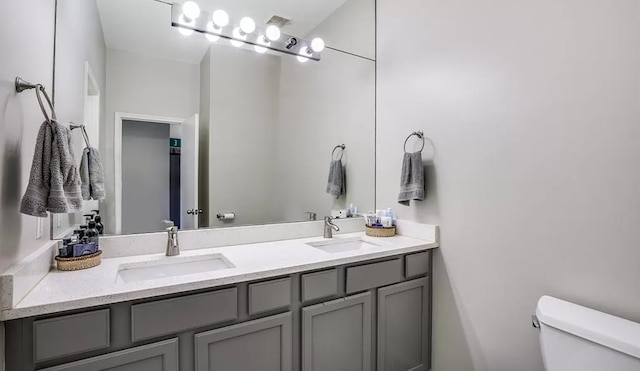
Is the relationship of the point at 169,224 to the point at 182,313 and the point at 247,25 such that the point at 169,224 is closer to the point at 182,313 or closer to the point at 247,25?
the point at 182,313

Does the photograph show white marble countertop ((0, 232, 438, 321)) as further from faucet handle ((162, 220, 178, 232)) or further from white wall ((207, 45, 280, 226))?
white wall ((207, 45, 280, 226))

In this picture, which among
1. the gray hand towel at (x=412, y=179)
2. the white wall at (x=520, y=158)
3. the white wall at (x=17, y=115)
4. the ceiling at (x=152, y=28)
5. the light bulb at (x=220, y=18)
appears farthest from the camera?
the gray hand towel at (x=412, y=179)

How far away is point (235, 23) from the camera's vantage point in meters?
1.88

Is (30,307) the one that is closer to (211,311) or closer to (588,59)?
(211,311)

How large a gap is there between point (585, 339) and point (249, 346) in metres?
1.25

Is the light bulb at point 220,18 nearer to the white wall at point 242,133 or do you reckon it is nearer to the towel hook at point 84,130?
the white wall at point 242,133

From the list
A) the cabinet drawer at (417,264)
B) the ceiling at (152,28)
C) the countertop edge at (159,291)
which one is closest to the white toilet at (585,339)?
the cabinet drawer at (417,264)

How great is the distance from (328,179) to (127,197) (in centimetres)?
128

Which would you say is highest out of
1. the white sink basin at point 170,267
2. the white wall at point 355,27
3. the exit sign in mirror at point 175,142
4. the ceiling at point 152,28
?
the white wall at point 355,27

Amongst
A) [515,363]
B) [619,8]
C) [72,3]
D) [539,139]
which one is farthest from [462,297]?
[72,3]

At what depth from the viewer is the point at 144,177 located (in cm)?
170

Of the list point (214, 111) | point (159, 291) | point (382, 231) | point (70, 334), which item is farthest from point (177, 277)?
point (382, 231)

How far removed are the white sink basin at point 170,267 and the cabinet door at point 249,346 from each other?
285 mm

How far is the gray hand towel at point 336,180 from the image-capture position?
2285mm
